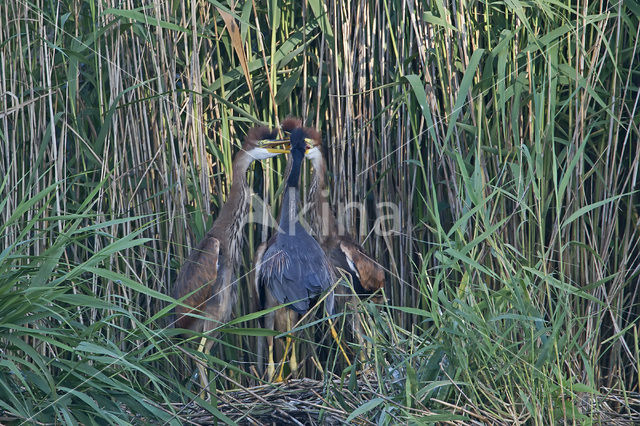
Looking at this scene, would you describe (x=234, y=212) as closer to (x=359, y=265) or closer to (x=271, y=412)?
(x=359, y=265)

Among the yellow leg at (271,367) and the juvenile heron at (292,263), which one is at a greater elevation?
the juvenile heron at (292,263)

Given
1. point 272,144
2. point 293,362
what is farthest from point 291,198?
point 293,362

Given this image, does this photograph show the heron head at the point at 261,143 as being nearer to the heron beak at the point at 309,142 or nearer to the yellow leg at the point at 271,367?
the heron beak at the point at 309,142

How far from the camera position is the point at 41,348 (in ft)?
7.95

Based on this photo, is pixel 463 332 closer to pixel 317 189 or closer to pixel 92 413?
pixel 92 413

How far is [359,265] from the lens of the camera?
2984 mm

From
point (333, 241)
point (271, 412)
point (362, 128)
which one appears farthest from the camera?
point (333, 241)

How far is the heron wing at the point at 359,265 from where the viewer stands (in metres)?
2.92

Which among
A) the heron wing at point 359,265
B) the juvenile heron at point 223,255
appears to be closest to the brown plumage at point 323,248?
the heron wing at point 359,265

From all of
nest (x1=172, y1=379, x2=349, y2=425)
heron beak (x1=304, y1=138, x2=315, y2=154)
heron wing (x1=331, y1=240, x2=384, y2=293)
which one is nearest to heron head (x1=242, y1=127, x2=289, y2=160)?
heron beak (x1=304, y1=138, x2=315, y2=154)

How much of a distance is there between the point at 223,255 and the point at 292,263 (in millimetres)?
277

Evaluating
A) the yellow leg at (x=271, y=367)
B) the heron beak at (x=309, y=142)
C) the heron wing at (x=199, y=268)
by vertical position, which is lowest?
the yellow leg at (x=271, y=367)

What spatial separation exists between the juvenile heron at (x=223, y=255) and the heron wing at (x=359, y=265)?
0.41m

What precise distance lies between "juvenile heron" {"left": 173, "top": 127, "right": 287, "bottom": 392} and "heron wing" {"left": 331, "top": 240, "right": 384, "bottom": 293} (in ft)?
1.35
